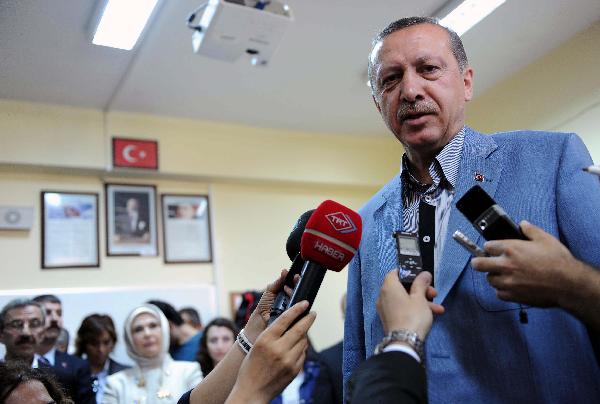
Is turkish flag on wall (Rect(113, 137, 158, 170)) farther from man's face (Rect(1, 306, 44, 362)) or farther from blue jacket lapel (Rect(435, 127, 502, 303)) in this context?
blue jacket lapel (Rect(435, 127, 502, 303))

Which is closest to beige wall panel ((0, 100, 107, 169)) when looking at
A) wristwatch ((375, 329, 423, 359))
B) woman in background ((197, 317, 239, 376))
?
woman in background ((197, 317, 239, 376))

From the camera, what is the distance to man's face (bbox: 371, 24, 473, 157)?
1.31 meters

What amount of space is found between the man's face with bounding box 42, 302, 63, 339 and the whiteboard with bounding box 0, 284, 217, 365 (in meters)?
0.38

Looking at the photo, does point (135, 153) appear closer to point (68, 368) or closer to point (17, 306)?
point (17, 306)

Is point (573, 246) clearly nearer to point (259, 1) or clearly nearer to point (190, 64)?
point (259, 1)

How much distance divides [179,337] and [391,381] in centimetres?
372

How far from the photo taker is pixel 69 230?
4.59 metres

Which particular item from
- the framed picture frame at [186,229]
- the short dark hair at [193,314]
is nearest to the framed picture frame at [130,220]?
the framed picture frame at [186,229]

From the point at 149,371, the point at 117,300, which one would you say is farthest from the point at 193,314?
the point at 149,371

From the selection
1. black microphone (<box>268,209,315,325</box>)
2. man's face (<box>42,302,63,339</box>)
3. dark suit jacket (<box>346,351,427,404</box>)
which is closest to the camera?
dark suit jacket (<box>346,351,427,404</box>)

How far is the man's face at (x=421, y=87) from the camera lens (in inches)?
51.6

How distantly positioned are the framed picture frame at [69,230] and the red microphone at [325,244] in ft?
12.6

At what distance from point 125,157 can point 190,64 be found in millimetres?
1028

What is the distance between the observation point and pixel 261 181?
542 centimetres
